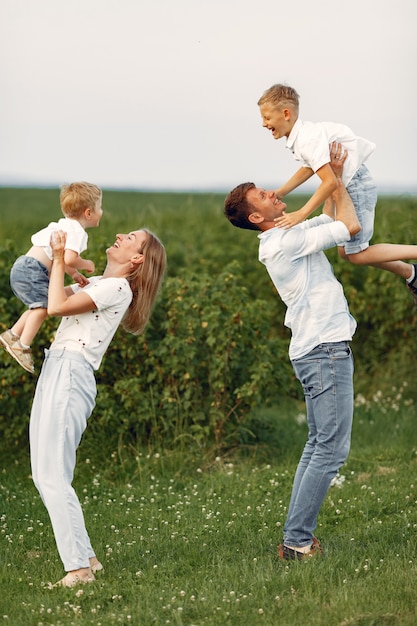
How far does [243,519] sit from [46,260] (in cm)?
223

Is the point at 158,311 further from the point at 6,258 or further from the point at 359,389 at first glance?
the point at 359,389

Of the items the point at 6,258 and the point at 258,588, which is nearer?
the point at 258,588

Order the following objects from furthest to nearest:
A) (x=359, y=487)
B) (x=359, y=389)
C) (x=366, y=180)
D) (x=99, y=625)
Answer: (x=359, y=389), (x=359, y=487), (x=366, y=180), (x=99, y=625)

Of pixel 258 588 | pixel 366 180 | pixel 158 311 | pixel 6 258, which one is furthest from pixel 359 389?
pixel 258 588

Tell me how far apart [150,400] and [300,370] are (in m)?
2.88

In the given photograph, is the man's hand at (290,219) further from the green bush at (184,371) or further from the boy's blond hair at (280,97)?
the green bush at (184,371)

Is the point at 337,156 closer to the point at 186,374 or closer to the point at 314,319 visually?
the point at 314,319

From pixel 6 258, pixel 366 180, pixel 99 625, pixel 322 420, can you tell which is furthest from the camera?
pixel 6 258

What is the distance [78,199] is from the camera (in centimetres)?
507

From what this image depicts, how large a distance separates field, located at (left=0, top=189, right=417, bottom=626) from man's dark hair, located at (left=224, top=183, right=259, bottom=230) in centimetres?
184

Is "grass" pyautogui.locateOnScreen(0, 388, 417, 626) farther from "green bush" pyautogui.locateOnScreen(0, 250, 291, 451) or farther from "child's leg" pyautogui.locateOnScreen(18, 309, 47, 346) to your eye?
"child's leg" pyautogui.locateOnScreen(18, 309, 47, 346)

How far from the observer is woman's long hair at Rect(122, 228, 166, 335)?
16.8 ft

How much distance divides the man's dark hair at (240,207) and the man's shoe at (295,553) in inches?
69.7

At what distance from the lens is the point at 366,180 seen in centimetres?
552
